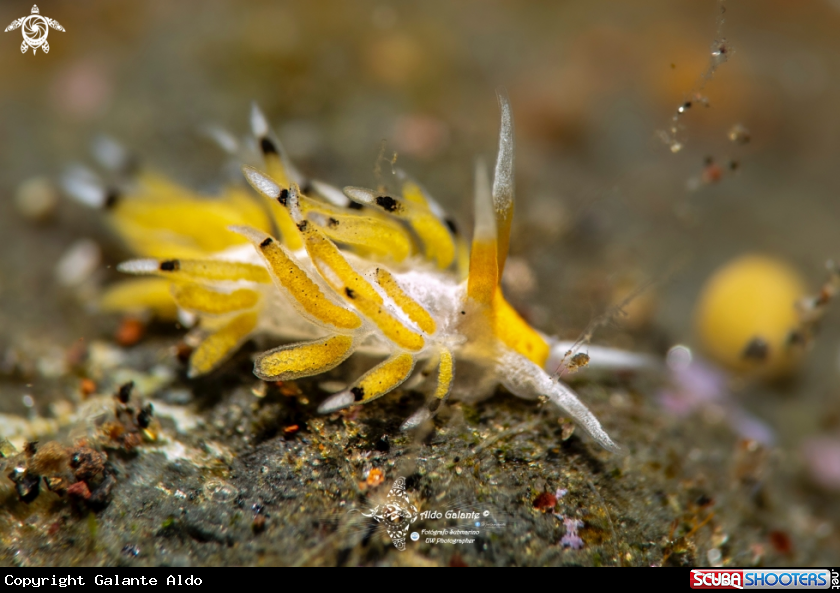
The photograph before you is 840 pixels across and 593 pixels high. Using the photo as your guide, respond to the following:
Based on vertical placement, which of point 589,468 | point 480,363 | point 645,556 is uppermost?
point 480,363

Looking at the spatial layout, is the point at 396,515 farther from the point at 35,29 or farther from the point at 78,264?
the point at 35,29

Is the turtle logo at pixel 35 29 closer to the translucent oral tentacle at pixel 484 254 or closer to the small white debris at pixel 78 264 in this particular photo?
the small white debris at pixel 78 264

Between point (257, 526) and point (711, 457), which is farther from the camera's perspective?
point (711, 457)

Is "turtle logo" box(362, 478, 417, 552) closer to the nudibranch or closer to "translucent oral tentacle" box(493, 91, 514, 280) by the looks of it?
the nudibranch

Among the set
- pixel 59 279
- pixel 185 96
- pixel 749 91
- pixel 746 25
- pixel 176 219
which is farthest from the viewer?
pixel 746 25

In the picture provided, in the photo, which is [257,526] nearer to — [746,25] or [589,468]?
[589,468]

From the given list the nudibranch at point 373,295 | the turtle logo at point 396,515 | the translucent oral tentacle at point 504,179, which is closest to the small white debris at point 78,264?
the nudibranch at point 373,295

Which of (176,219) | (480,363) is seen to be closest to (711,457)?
(480,363)
